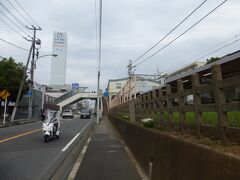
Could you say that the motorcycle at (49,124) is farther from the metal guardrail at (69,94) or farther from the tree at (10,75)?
the metal guardrail at (69,94)

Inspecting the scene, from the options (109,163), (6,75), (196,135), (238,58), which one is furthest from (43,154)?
(6,75)

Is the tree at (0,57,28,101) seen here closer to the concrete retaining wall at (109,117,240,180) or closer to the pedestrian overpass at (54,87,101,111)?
the pedestrian overpass at (54,87,101,111)

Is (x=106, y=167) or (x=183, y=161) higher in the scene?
(x=183, y=161)

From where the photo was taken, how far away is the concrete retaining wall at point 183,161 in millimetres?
4179

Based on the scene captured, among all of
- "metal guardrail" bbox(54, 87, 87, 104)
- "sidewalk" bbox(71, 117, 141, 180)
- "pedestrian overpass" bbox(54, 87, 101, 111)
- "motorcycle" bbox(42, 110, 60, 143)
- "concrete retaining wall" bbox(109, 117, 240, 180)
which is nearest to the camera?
"concrete retaining wall" bbox(109, 117, 240, 180)

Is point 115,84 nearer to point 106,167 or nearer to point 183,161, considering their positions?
point 106,167

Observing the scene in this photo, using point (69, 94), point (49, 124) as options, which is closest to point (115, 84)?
point (69, 94)

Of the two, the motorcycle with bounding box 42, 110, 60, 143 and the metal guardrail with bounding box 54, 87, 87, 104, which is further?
the metal guardrail with bounding box 54, 87, 87, 104

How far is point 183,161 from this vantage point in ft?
19.1

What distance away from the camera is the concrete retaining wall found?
4.18 metres

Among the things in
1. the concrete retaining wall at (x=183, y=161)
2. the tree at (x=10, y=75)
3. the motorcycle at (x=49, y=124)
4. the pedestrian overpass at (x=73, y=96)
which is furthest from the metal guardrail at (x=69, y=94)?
the concrete retaining wall at (x=183, y=161)

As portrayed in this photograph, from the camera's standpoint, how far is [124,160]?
39.2 ft

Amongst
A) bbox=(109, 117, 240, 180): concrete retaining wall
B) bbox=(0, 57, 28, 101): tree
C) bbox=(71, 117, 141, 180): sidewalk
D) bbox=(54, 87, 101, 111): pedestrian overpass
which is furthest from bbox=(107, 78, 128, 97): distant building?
bbox=(109, 117, 240, 180): concrete retaining wall

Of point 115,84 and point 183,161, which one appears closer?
point 183,161
